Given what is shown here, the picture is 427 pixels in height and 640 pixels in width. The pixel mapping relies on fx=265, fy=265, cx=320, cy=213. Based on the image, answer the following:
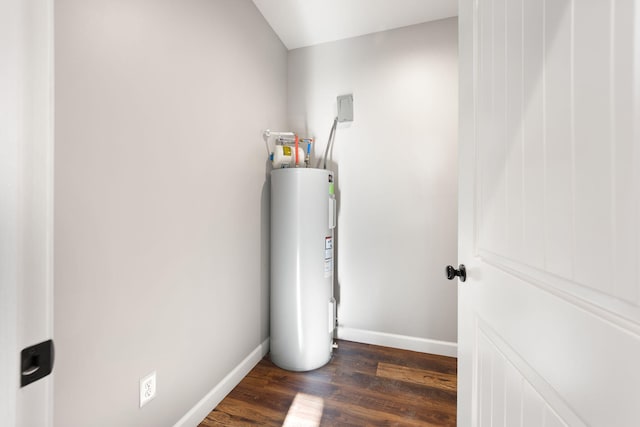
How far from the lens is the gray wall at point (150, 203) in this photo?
2.89 ft

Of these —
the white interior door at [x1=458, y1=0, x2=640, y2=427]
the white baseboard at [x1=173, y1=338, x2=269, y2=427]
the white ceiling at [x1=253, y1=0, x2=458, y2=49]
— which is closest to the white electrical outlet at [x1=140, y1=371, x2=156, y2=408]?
the white baseboard at [x1=173, y1=338, x2=269, y2=427]

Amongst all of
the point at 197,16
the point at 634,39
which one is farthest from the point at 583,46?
the point at 197,16

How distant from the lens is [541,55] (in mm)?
528

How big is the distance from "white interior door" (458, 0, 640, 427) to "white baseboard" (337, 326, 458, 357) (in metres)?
1.33

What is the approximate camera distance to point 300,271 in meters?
1.84

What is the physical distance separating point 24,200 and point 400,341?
231 cm

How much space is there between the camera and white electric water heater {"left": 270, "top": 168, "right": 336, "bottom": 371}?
6.02 ft

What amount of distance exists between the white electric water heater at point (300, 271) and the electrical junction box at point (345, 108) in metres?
0.60

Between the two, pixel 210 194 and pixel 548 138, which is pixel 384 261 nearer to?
pixel 210 194

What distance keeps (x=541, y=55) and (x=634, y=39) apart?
20 cm

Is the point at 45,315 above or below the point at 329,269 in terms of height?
above

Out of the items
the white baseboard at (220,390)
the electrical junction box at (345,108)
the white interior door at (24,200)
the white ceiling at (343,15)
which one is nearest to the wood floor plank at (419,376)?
the white baseboard at (220,390)

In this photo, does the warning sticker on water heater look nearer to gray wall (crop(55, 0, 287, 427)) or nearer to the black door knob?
gray wall (crop(55, 0, 287, 427))

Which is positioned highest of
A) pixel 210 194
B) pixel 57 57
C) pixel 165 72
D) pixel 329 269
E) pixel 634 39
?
pixel 165 72
